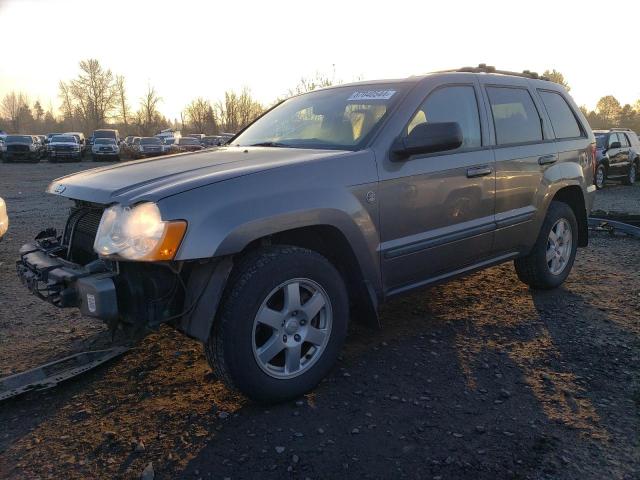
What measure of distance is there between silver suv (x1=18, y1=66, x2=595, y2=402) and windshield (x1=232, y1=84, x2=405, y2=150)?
16mm

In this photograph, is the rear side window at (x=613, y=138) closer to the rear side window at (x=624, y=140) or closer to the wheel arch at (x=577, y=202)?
the rear side window at (x=624, y=140)

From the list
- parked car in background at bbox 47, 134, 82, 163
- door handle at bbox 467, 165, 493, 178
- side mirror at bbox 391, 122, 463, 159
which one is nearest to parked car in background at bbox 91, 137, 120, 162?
parked car in background at bbox 47, 134, 82, 163

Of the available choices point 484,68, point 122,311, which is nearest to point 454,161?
point 484,68

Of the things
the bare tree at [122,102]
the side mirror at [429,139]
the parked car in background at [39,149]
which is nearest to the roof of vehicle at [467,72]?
the side mirror at [429,139]

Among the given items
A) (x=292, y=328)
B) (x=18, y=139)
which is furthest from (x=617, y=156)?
(x=18, y=139)

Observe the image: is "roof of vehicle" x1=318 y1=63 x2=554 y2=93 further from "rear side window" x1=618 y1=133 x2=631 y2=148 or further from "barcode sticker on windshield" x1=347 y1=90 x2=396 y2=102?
"rear side window" x1=618 y1=133 x2=631 y2=148

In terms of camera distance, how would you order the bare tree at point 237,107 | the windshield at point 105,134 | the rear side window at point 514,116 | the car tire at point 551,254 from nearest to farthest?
the rear side window at point 514,116 < the car tire at point 551,254 < the windshield at point 105,134 < the bare tree at point 237,107

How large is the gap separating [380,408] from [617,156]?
50.9 ft

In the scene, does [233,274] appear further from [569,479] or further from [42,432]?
[569,479]

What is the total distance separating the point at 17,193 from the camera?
49.0 ft

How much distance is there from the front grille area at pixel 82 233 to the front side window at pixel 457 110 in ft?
6.96

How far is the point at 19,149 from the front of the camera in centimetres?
3175

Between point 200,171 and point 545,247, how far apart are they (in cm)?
328

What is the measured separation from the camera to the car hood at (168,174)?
261 cm
